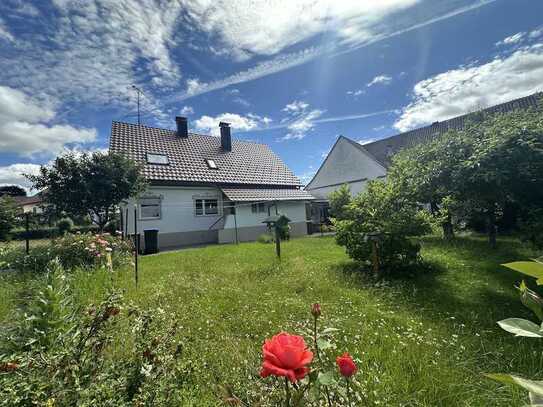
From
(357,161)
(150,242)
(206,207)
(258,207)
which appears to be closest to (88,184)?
(150,242)

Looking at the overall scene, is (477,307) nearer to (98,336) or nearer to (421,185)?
(421,185)

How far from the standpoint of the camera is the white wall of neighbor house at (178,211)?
1395cm

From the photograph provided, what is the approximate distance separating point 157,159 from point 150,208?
11.0 ft

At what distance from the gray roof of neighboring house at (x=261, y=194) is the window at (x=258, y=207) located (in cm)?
45

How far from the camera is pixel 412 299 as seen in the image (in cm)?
430

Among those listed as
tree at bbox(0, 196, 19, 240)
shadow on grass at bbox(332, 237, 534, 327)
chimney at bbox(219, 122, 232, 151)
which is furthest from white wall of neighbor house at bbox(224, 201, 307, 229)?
tree at bbox(0, 196, 19, 240)

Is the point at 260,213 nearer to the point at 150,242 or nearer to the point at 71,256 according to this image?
the point at 150,242

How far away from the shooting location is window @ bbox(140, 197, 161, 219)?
14.1 meters

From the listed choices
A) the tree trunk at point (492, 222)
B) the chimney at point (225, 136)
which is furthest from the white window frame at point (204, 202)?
the tree trunk at point (492, 222)

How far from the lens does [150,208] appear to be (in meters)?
14.3

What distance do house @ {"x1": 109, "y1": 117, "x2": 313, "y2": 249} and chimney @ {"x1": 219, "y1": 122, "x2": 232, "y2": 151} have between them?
50 centimetres

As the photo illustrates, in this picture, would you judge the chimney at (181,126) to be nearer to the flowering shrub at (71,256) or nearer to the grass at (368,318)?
the flowering shrub at (71,256)

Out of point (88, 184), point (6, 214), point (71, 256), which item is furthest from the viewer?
point (6, 214)

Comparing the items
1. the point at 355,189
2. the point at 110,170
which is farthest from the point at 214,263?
the point at 355,189
